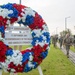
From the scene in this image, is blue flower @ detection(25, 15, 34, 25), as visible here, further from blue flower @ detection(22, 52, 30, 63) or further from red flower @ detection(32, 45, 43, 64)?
blue flower @ detection(22, 52, 30, 63)

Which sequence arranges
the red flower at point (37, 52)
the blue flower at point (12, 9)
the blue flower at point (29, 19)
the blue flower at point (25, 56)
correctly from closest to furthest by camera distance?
the blue flower at point (25, 56) < the red flower at point (37, 52) < the blue flower at point (12, 9) < the blue flower at point (29, 19)

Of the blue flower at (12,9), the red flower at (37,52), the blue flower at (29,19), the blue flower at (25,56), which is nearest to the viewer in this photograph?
the blue flower at (25,56)

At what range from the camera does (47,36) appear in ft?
38.4

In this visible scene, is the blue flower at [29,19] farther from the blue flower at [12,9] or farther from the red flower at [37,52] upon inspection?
the red flower at [37,52]

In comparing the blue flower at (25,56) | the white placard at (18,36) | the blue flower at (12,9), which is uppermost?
the blue flower at (12,9)

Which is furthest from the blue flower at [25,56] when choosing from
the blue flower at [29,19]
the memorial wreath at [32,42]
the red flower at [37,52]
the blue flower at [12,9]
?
the blue flower at [12,9]

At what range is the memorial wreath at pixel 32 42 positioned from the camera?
10.9 m

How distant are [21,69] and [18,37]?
1127mm

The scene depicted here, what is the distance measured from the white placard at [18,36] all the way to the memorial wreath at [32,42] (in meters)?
0.14

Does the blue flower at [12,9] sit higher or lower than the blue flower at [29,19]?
higher

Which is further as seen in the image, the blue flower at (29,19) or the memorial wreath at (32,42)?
the blue flower at (29,19)

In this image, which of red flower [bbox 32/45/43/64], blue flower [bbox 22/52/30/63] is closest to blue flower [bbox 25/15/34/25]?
red flower [bbox 32/45/43/64]

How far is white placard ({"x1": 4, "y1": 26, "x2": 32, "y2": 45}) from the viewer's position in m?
11.3

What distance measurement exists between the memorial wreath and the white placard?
0.14 meters
